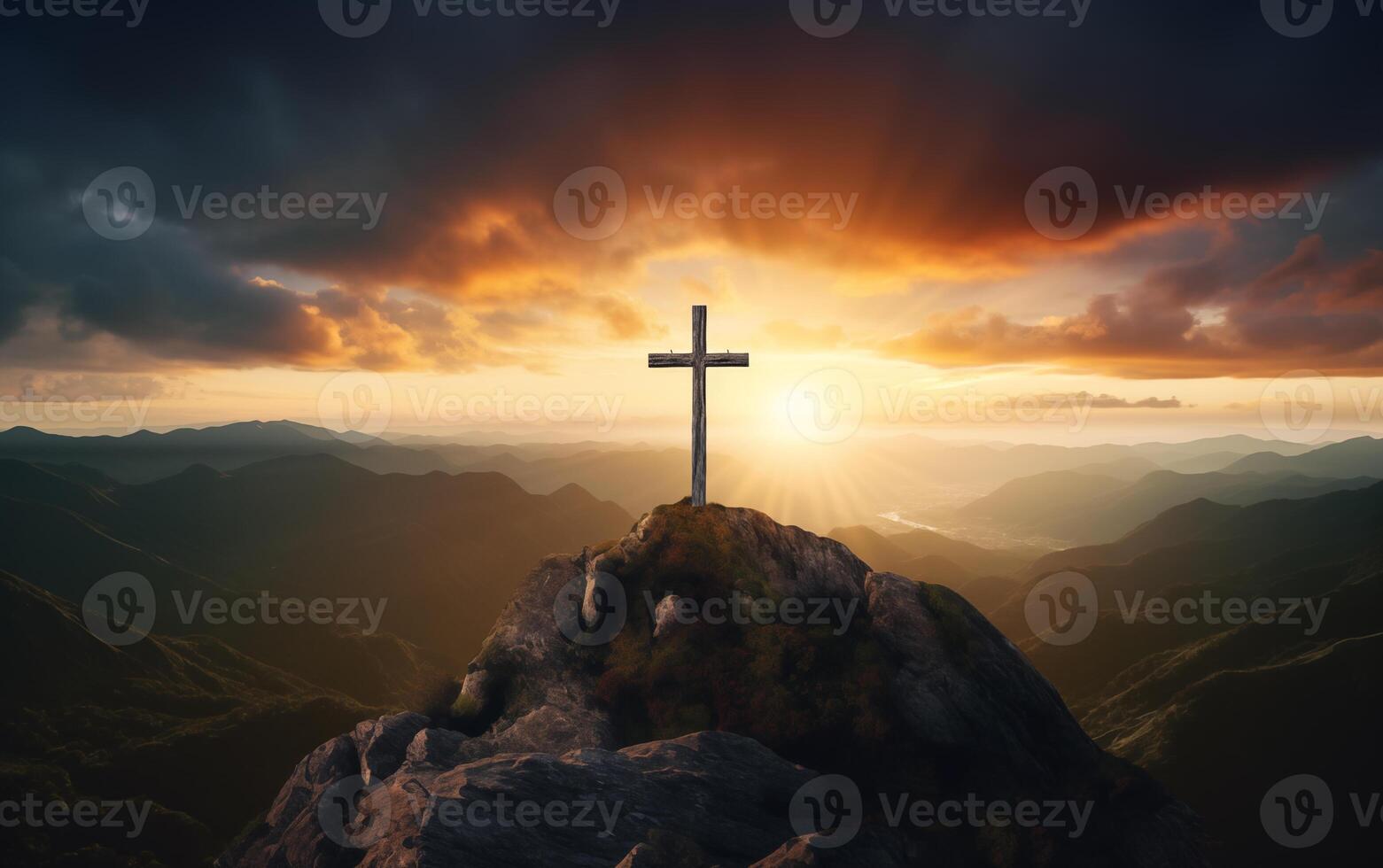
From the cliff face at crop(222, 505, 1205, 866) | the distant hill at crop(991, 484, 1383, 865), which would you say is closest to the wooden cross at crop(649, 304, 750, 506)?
the cliff face at crop(222, 505, 1205, 866)

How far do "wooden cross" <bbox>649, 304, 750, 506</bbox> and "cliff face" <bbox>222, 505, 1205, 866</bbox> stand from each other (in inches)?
106

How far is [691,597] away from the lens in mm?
22062

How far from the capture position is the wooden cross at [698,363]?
24797 mm

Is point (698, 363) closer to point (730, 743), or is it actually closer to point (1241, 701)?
point (730, 743)

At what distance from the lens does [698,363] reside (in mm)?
24922

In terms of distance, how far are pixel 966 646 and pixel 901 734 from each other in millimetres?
4553

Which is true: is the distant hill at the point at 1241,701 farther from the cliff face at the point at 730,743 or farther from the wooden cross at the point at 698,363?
the wooden cross at the point at 698,363

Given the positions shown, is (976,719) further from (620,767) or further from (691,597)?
(620,767)

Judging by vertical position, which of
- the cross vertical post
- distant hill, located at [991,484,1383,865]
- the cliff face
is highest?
the cross vertical post

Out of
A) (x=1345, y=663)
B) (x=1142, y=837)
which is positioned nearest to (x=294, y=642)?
(x=1142, y=837)

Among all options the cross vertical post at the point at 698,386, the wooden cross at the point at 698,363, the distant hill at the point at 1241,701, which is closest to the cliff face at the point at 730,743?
the cross vertical post at the point at 698,386

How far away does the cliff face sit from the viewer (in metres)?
14.7

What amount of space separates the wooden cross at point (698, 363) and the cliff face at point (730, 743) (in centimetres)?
269

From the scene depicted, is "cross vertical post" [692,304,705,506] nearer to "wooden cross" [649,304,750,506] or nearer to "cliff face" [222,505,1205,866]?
"wooden cross" [649,304,750,506]
